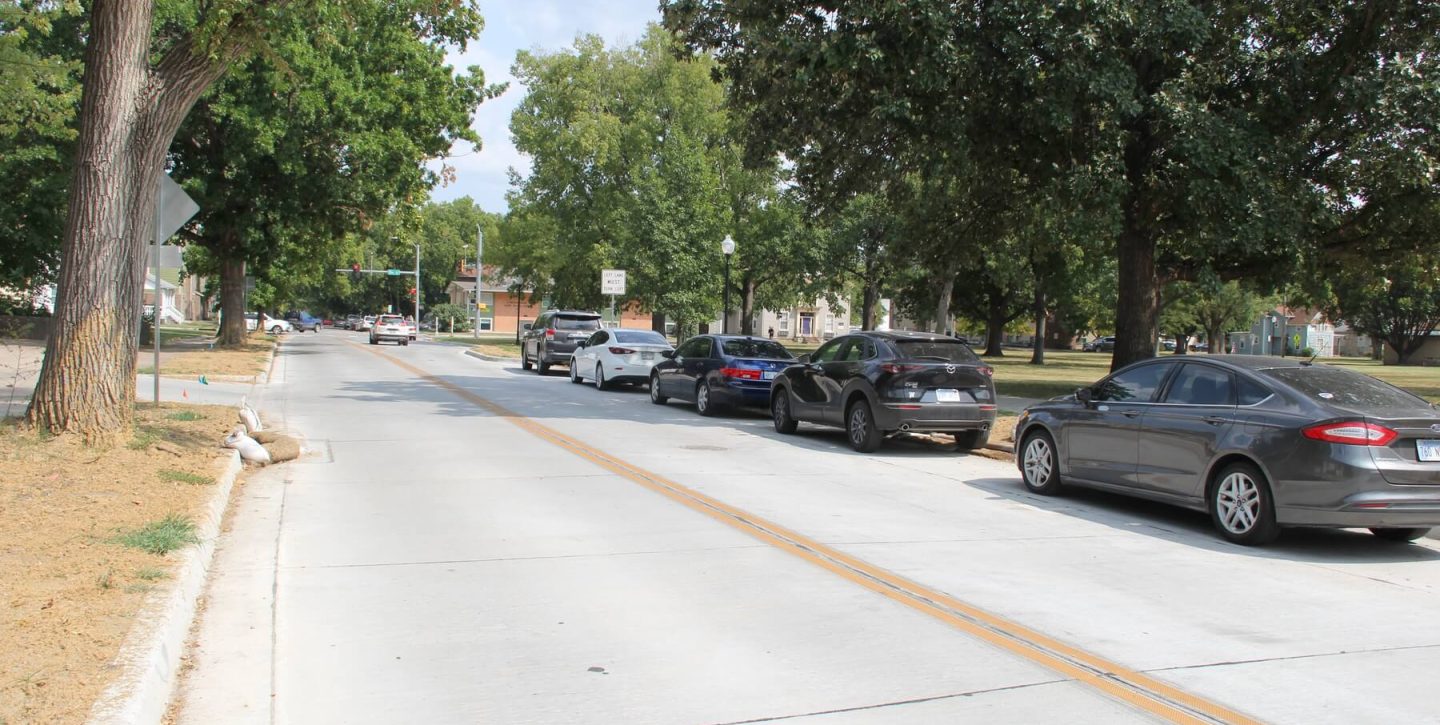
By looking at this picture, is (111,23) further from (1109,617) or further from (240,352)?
(240,352)

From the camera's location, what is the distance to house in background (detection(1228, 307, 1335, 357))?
72.9m

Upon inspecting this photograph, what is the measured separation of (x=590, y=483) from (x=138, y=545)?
15.6 feet

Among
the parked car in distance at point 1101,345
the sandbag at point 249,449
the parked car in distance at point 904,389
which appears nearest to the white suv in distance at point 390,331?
the parked car in distance at point 904,389

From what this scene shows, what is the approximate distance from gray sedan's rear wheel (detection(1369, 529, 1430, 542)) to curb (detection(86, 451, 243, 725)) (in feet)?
29.5

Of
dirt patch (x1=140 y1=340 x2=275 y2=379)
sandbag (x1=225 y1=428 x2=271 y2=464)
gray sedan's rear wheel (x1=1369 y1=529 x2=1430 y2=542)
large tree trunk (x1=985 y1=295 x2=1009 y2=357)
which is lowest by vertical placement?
gray sedan's rear wheel (x1=1369 y1=529 x2=1430 y2=542)

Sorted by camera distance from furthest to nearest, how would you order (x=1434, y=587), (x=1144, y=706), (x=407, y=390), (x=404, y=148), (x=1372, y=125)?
(x=404, y=148)
(x=407, y=390)
(x=1372, y=125)
(x=1434, y=587)
(x=1144, y=706)

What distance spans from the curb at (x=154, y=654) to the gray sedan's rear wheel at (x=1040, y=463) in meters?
7.76

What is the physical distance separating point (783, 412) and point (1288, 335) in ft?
296

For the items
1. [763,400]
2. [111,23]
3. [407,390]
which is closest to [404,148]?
[407,390]

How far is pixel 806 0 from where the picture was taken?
1681 cm

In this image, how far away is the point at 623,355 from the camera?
23.9m

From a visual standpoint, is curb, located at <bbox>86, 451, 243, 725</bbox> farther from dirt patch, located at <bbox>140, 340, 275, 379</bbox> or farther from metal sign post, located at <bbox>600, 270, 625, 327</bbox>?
metal sign post, located at <bbox>600, 270, 625, 327</bbox>

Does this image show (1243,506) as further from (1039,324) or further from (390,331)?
(390,331)

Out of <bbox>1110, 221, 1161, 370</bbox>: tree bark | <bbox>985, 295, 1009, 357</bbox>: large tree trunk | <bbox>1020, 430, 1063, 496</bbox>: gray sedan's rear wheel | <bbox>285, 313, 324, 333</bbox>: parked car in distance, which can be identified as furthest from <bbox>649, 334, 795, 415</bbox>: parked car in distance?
<bbox>285, 313, 324, 333</bbox>: parked car in distance
